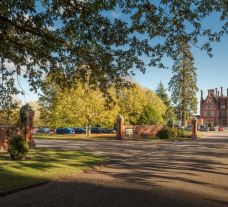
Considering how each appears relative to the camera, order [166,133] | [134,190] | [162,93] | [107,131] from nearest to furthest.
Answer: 1. [134,190]
2. [166,133]
3. [107,131]
4. [162,93]

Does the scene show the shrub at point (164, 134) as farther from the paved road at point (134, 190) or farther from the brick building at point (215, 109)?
the brick building at point (215, 109)

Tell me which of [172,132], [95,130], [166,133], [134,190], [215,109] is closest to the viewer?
[134,190]

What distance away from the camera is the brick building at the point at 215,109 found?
131625mm

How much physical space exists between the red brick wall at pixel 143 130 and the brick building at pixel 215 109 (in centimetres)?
7676

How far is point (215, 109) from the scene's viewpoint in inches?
5197

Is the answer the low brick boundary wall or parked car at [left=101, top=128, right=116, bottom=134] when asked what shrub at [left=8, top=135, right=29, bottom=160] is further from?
parked car at [left=101, top=128, right=116, bottom=134]

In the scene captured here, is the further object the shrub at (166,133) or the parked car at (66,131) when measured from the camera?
the parked car at (66,131)

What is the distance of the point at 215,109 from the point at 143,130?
81066 millimetres

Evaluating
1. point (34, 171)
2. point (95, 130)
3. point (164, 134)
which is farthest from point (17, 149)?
→ point (95, 130)

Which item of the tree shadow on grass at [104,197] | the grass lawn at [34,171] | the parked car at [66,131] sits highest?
the parked car at [66,131]

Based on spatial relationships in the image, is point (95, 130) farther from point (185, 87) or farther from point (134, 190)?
point (134, 190)

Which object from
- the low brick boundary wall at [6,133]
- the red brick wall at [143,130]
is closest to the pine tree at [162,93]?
the red brick wall at [143,130]

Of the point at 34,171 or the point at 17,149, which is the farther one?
the point at 17,149

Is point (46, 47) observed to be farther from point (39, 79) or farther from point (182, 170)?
point (182, 170)
